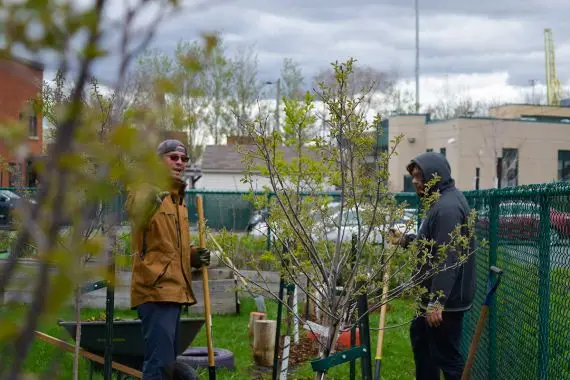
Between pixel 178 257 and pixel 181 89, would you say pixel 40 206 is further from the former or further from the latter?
pixel 178 257

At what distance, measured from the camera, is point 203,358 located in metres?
7.34

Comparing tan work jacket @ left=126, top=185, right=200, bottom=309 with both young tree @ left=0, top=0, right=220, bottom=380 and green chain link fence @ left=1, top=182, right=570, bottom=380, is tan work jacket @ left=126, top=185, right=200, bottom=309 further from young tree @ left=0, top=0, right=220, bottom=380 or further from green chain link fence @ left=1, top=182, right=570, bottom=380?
young tree @ left=0, top=0, right=220, bottom=380

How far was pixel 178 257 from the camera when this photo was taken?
5352 mm

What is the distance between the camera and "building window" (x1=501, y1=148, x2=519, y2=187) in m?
44.7

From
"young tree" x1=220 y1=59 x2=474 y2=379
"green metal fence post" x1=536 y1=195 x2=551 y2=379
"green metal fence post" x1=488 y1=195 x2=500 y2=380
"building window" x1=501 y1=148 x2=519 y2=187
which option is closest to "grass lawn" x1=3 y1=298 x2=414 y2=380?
"green metal fence post" x1=488 y1=195 x2=500 y2=380

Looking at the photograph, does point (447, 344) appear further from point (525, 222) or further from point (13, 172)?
point (13, 172)

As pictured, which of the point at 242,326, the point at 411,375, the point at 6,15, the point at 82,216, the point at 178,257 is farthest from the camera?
the point at 242,326

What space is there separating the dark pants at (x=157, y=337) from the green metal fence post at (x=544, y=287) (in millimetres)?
2122

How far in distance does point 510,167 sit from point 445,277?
40.4 meters

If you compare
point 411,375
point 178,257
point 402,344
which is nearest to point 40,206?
point 178,257

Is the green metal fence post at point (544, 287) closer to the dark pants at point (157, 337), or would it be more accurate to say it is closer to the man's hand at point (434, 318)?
the man's hand at point (434, 318)

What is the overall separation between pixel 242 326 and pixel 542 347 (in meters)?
6.03

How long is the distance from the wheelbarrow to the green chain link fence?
133 cm

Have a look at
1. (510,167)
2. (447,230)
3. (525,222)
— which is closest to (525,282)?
(525,222)
